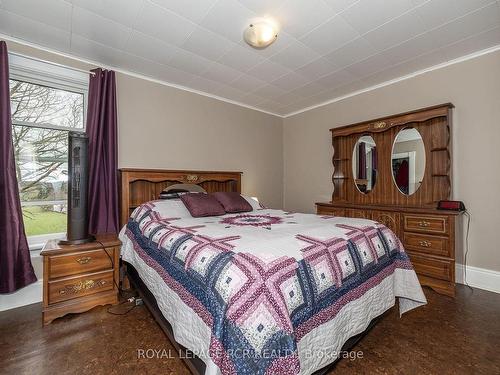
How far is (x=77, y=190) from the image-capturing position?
2184 mm

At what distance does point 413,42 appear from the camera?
2.42 m

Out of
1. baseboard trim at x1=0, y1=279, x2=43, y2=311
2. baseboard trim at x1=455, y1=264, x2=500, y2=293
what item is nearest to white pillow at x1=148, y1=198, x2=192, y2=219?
baseboard trim at x1=0, y1=279, x2=43, y2=311

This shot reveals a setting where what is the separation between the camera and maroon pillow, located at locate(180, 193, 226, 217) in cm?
266

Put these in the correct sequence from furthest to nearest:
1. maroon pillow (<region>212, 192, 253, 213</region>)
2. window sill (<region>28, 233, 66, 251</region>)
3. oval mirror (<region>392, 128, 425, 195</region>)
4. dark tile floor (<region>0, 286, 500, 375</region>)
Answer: oval mirror (<region>392, 128, 425, 195</region>) → maroon pillow (<region>212, 192, 253, 213</region>) → window sill (<region>28, 233, 66, 251</region>) → dark tile floor (<region>0, 286, 500, 375</region>)

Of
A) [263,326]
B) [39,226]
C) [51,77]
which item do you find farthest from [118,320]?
[51,77]

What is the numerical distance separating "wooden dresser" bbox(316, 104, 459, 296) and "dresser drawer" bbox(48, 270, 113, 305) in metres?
2.81

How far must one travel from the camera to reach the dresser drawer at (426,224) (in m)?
2.54

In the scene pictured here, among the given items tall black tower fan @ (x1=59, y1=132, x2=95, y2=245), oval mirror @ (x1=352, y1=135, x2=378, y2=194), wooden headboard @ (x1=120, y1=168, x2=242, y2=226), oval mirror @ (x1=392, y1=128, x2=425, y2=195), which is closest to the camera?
tall black tower fan @ (x1=59, y1=132, x2=95, y2=245)

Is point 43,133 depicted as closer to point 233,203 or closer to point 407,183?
point 233,203

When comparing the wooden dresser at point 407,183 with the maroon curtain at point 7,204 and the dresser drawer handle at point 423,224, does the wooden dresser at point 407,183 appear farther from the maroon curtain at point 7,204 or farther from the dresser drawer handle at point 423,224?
the maroon curtain at point 7,204

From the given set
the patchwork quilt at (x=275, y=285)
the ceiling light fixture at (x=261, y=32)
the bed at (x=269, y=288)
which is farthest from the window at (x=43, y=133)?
the ceiling light fixture at (x=261, y=32)

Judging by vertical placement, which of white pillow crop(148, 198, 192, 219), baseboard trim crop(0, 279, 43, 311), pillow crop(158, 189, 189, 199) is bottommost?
baseboard trim crop(0, 279, 43, 311)

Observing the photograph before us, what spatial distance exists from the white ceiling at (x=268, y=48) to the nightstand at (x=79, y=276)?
1.93 metres

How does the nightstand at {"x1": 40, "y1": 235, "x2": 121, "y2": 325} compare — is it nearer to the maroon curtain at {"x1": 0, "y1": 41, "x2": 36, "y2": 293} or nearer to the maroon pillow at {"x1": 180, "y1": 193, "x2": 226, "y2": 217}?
the maroon curtain at {"x1": 0, "y1": 41, "x2": 36, "y2": 293}
